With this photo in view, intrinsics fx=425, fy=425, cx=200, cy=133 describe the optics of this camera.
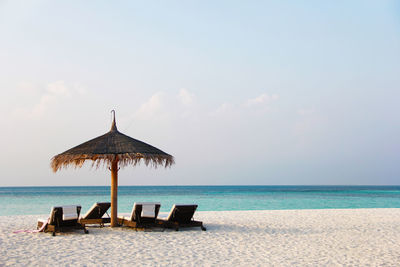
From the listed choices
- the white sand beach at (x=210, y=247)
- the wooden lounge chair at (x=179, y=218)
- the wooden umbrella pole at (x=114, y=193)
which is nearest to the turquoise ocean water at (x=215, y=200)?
the wooden umbrella pole at (x=114, y=193)

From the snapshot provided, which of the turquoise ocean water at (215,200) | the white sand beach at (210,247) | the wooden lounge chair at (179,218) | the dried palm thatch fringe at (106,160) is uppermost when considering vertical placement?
the dried palm thatch fringe at (106,160)

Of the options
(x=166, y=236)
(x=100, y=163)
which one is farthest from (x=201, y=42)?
(x=166, y=236)

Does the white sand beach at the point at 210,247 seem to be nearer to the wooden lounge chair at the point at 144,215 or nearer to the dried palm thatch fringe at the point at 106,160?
the wooden lounge chair at the point at 144,215

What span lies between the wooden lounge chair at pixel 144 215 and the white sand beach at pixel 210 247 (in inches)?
7.9

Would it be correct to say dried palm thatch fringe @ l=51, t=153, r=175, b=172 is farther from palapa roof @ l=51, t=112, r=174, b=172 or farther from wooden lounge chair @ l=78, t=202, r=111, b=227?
wooden lounge chair @ l=78, t=202, r=111, b=227

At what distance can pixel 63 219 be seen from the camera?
298 inches

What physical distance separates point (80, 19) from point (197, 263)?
13.7 meters

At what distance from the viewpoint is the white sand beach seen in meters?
5.69

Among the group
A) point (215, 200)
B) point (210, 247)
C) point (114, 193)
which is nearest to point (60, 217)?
point (114, 193)

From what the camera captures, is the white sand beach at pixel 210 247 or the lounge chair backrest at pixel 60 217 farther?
the lounge chair backrest at pixel 60 217

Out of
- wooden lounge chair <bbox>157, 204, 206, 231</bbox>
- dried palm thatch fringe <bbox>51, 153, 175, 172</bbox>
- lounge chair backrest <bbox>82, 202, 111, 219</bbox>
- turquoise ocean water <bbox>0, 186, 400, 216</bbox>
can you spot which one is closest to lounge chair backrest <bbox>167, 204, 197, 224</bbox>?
wooden lounge chair <bbox>157, 204, 206, 231</bbox>

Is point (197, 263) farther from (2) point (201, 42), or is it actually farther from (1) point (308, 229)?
(2) point (201, 42)

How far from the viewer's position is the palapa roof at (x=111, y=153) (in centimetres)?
824

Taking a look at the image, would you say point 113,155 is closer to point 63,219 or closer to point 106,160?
point 106,160
